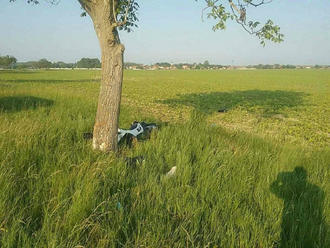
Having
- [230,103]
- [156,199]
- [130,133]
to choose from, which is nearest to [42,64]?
[230,103]

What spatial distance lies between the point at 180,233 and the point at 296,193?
1.87 meters

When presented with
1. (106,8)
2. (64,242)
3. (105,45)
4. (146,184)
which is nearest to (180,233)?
(146,184)

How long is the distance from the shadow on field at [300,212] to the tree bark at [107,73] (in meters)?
2.69

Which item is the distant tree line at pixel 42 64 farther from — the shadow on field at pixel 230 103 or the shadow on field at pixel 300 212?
the shadow on field at pixel 300 212

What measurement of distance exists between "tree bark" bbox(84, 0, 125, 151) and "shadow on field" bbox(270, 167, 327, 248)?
2689 millimetres

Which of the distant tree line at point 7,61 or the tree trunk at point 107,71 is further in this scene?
the distant tree line at point 7,61

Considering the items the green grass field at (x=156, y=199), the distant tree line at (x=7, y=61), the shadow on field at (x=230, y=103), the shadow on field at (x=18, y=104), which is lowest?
the shadow on field at (x=230, y=103)

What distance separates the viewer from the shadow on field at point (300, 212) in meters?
2.11

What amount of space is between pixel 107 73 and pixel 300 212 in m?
3.39

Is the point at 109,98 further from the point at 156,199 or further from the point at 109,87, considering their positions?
the point at 156,199

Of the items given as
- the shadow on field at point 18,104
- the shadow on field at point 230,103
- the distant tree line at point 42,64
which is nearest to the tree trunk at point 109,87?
the shadow on field at point 18,104

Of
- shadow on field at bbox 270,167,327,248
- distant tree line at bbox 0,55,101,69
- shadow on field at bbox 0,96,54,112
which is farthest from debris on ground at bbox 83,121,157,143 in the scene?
distant tree line at bbox 0,55,101,69

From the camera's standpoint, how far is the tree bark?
3855 millimetres

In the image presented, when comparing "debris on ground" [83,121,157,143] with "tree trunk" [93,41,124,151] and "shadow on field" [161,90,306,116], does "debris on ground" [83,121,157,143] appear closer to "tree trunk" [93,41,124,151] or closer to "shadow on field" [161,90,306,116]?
"tree trunk" [93,41,124,151]
